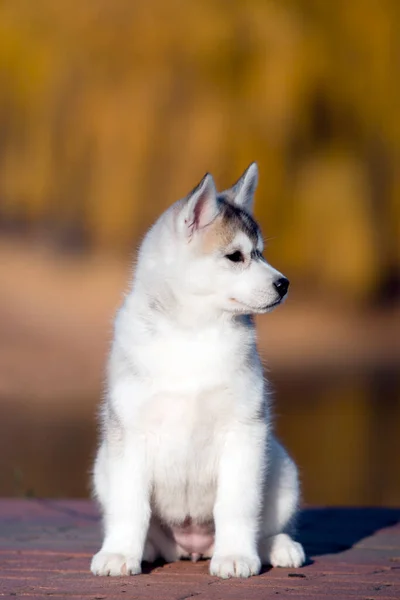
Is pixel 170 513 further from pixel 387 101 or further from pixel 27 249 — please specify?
pixel 387 101

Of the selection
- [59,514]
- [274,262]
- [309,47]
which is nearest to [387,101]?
[309,47]

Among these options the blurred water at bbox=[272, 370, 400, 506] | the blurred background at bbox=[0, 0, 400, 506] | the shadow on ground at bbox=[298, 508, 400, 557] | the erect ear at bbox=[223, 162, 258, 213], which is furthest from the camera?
the blurred background at bbox=[0, 0, 400, 506]

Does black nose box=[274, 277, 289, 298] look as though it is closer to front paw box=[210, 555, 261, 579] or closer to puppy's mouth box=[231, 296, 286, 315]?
puppy's mouth box=[231, 296, 286, 315]

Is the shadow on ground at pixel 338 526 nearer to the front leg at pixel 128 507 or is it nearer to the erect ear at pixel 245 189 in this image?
the front leg at pixel 128 507

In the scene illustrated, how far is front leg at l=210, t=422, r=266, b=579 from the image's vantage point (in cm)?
400

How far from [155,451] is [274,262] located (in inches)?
785

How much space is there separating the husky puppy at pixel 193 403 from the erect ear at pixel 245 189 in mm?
280

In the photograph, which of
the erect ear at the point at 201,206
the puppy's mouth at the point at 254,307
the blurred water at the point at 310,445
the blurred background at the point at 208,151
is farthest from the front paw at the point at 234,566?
the blurred background at the point at 208,151

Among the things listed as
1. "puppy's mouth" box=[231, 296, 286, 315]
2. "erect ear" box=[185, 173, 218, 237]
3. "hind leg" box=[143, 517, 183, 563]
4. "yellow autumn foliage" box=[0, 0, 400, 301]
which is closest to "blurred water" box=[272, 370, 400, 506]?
"hind leg" box=[143, 517, 183, 563]

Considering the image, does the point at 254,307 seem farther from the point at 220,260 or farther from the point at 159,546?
the point at 159,546

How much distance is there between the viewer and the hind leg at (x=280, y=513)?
A: 4.23 meters

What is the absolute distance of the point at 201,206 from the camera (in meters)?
4.22

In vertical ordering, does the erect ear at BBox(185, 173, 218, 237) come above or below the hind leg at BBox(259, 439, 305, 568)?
above

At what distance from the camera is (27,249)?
2308cm
